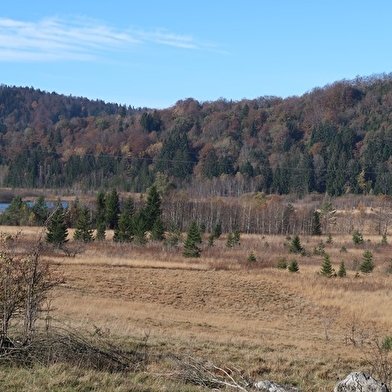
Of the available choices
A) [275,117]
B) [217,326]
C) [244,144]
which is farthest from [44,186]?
[217,326]

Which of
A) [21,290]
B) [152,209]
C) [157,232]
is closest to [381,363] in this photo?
[21,290]

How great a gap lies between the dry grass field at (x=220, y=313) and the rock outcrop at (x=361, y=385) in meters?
0.86

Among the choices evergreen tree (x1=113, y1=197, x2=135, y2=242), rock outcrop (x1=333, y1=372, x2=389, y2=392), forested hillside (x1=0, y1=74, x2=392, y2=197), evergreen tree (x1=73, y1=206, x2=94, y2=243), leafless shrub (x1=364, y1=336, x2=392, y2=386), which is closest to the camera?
rock outcrop (x1=333, y1=372, x2=389, y2=392)

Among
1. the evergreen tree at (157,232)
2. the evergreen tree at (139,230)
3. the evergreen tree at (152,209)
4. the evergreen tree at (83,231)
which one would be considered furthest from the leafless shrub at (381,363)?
the evergreen tree at (152,209)

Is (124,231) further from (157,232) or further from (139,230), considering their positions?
(157,232)

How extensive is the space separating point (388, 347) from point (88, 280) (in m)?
17.6

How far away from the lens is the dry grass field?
9.31m

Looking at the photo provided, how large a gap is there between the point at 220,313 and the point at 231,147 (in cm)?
13488

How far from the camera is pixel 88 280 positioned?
28.7m

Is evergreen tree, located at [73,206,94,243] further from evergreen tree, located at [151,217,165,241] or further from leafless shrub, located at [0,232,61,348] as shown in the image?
leafless shrub, located at [0,232,61,348]

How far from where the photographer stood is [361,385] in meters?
7.02

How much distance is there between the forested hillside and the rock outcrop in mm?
107303

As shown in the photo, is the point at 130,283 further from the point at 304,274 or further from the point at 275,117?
the point at 275,117

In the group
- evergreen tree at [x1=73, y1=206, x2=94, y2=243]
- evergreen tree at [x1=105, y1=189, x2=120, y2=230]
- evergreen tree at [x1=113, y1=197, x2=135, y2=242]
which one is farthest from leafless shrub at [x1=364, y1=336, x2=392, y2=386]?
evergreen tree at [x1=105, y1=189, x2=120, y2=230]
